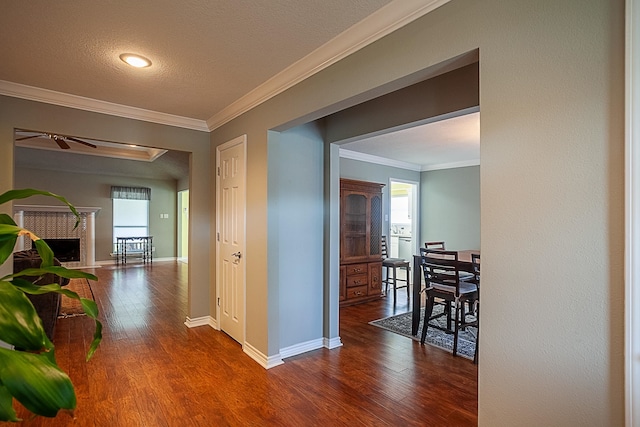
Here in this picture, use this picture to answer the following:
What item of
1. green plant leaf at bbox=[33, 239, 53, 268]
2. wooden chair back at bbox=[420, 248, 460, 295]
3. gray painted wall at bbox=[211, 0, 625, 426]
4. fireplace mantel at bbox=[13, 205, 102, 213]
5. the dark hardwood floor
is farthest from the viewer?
fireplace mantel at bbox=[13, 205, 102, 213]

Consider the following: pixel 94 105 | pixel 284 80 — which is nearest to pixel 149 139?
pixel 94 105

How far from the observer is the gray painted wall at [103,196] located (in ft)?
25.5

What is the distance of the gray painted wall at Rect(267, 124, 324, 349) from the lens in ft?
9.38

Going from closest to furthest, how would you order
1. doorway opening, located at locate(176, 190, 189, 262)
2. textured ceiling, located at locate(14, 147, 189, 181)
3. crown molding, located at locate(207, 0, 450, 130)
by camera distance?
crown molding, located at locate(207, 0, 450, 130) < textured ceiling, located at locate(14, 147, 189, 181) < doorway opening, located at locate(176, 190, 189, 262)

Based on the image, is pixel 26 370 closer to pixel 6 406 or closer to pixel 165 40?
pixel 6 406

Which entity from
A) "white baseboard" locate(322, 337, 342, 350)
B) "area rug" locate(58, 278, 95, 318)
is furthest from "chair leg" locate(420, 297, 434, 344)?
"area rug" locate(58, 278, 95, 318)

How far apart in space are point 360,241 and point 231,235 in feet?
7.31

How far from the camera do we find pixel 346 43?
1.98 m

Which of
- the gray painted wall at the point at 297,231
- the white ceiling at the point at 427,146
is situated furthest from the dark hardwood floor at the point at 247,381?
the white ceiling at the point at 427,146

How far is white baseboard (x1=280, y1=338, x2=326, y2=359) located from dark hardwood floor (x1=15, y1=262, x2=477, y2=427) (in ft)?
0.22

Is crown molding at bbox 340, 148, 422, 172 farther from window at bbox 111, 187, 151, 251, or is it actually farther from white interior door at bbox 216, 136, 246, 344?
window at bbox 111, 187, 151, 251

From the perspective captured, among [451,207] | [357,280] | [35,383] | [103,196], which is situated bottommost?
[357,280]

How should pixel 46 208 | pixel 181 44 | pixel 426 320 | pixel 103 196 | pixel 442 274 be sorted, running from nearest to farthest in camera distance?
pixel 181 44
pixel 442 274
pixel 426 320
pixel 46 208
pixel 103 196

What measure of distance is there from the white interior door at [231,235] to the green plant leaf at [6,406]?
8.36 feet
